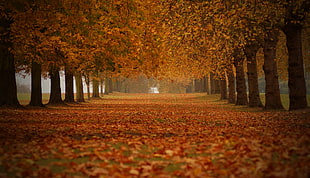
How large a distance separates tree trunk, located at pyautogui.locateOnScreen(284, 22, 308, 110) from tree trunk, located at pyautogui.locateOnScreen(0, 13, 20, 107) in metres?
16.9

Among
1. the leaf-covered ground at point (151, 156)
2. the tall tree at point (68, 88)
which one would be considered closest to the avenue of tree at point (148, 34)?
the tall tree at point (68, 88)

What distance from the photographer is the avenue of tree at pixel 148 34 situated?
679 inches

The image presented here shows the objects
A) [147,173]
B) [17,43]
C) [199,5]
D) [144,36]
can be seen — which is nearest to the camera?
[147,173]

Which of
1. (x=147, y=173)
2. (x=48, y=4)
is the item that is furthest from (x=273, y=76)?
(x=147, y=173)

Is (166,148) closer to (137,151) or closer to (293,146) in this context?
(137,151)

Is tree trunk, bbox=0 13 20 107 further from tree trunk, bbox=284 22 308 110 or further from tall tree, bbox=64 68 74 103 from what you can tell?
tree trunk, bbox=284 22 308 110

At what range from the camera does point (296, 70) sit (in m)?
18.7

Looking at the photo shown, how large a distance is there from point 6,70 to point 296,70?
57.1 ft

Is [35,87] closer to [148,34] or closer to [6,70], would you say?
[6,70]

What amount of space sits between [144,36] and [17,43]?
879cm

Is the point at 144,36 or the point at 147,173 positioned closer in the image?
the point at 147,173

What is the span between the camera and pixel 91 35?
21812 millimetres

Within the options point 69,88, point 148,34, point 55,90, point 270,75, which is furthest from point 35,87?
point 270,75

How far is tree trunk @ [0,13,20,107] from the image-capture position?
2181 centimetres
